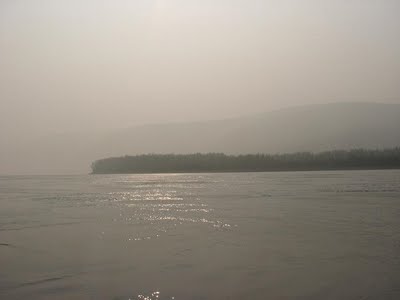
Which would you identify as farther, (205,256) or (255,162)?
(255,162)

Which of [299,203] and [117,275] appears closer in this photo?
[117,275]

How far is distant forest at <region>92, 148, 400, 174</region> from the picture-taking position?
4946 inches

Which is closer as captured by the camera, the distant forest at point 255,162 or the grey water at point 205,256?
the grey water at point 205,256

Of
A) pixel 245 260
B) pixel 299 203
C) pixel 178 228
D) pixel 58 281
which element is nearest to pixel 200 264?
pixel 245 260

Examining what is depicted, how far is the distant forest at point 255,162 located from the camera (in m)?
126

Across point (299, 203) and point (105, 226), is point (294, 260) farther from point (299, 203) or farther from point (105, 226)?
point (299, 203)

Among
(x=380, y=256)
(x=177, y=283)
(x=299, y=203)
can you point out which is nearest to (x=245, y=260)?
(x=177, y=283)

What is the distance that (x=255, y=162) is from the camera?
141000 millimetres

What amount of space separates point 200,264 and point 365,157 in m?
125

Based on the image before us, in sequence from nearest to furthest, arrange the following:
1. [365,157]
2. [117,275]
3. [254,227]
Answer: [117,275]
[254,227]
[365,157]

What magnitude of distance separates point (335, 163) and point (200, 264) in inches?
4989

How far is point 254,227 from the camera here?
17.3 m

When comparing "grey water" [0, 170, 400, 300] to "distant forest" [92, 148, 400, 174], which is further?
"distant forest" [92, 148, 400, 174]

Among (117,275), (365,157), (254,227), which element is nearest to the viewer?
(117,275)
